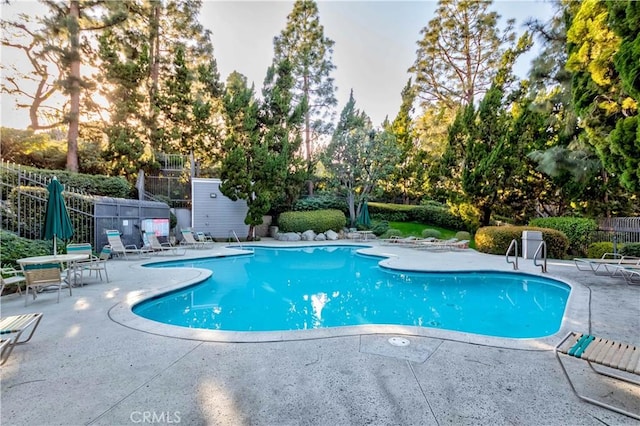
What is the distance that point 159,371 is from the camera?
2838mm

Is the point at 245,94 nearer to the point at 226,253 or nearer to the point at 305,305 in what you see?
the point at 226,253

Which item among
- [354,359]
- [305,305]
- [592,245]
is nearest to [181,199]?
[305,305]

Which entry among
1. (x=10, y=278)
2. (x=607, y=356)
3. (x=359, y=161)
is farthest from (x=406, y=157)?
(x=10, y=278)

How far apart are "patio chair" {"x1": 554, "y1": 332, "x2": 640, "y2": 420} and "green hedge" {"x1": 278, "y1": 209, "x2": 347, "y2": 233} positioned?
15654 mm

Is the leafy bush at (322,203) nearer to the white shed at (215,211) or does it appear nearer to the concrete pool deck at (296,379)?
the white shed at (215,211)

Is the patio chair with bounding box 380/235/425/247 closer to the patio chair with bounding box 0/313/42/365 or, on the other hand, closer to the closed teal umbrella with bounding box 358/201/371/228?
the closed teal umbrella with bounding box 358/201/371/228

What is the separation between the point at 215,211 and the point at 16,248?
11344mm

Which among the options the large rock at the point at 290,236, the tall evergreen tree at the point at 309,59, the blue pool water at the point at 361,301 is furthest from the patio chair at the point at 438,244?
the tall evergreen tree at the point at 309,59

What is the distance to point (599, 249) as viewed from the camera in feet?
37.3

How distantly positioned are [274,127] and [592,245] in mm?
15932

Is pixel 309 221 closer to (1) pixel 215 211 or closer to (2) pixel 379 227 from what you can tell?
(2) pixel 379 227

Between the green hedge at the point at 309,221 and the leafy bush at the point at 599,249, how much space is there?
38.8 feet

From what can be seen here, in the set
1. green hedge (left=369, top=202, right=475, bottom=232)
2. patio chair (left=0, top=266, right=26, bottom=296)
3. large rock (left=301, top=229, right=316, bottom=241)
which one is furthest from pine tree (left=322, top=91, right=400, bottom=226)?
patio chair (left=0, top=266, right=26, bottom=296)

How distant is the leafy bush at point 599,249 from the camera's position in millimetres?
11242
